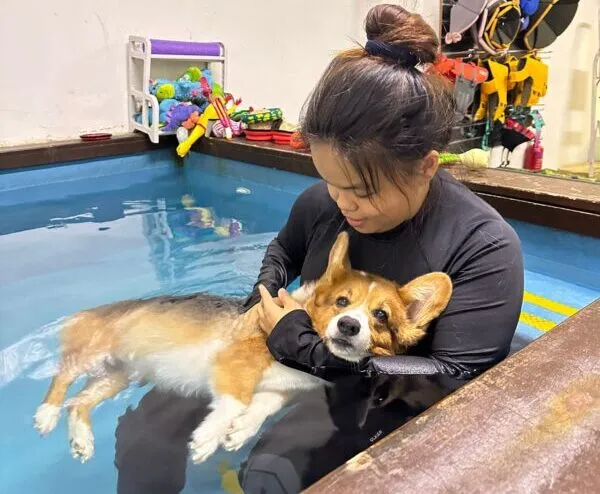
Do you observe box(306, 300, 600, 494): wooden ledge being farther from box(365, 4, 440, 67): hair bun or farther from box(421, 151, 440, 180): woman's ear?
box(365, 4, 440, 67): hair bun

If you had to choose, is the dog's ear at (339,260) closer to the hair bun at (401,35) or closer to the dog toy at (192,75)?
the hair bun at (401,35)

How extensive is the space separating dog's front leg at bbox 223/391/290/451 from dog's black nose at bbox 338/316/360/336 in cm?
25

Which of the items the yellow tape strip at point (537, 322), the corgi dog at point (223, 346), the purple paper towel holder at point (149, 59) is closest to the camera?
the corgi dog at point (223, 346)

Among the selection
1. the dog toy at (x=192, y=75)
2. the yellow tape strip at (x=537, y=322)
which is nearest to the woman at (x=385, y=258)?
the yellow tape strip at (x=537, y=322)

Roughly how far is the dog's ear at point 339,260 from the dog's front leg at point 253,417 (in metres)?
0.29

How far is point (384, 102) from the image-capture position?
3.76 ft

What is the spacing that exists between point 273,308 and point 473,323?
0.44 m

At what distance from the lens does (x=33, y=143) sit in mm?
4391

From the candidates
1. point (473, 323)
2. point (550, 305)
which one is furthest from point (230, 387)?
point (550, 305)

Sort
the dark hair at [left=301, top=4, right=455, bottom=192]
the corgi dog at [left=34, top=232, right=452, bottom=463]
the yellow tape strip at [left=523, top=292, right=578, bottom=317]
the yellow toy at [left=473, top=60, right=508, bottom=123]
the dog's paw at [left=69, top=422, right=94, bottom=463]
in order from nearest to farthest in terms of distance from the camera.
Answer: the dark hair at [left=301, top=4, right=455, bottom=192] < the corgi dog at [left=34, top=232, right=452, bottom=463] < the dog's paw at [left=69, top=422, right=94, bottom=463] < the yellow tape strip at [left=523, top=292, right=578, bottom=317] < the yellow toy at [left=473, top=60, right=508, bottom=123]

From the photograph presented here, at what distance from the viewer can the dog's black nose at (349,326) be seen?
124cm

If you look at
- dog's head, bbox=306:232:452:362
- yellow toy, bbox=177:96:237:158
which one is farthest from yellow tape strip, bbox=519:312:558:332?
yellow toy, bbox=177:96:237:158

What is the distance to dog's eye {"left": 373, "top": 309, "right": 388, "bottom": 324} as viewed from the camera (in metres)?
1.28

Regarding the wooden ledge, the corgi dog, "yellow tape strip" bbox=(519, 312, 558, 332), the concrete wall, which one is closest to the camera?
the wooden ledge
